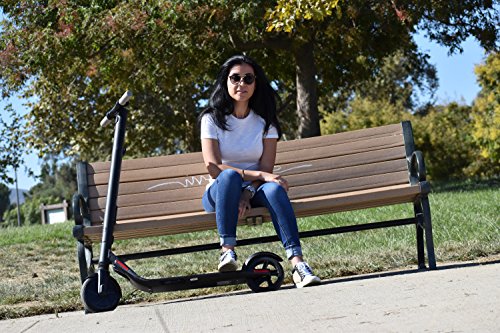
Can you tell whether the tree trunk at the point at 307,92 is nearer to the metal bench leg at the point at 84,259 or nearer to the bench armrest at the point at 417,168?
the bench armrest at the point at 417,168

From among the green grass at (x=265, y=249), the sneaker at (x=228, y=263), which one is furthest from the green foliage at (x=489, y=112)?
the sneaker at (x=228, y=263)

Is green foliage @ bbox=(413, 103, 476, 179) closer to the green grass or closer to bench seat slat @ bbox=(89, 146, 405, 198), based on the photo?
the green grass

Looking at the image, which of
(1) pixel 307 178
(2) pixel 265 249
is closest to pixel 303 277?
(1) pixel 307 178

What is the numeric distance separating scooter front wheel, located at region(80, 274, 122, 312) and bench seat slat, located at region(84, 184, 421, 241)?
525 mm

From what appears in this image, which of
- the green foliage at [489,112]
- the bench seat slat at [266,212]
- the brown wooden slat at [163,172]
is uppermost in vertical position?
the green foliage at [489,112]

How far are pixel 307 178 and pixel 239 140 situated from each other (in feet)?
2.23

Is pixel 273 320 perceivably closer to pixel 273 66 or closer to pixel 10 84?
pixel 10 84

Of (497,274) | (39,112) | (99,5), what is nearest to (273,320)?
(497,274)

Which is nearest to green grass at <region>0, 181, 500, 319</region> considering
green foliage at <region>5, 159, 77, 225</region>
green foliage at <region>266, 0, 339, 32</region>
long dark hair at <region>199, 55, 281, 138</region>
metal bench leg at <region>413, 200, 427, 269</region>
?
metal bench leg at <region>413, 200, 427, 269</region>

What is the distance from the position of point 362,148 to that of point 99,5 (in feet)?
39.5

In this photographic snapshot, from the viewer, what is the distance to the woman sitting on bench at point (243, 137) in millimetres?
4980

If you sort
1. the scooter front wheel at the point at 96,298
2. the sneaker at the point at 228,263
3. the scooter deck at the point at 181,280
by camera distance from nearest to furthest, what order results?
the scooter front wheel at the point at 96,298, the scooter deck at the point at 181,280, the sneaker at the point at 228,263

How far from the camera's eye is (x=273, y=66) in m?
20.2

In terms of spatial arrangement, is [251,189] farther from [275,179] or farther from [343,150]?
[343,150]
